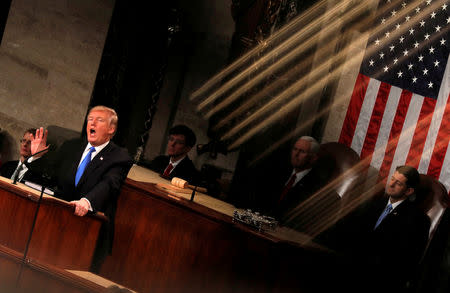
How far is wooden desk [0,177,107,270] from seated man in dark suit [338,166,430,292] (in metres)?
2.18

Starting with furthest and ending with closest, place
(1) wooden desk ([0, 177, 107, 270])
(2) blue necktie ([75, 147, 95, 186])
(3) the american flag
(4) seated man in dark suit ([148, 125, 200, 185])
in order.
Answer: (3) the american flag, (4) seated man in dark suit ([148, 125, 200, 185]), (2) blue necktie ([75, 147, 95, 186]), (1) wooden desk ([0, 177, 107, 270])

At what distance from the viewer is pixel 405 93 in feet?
22.6

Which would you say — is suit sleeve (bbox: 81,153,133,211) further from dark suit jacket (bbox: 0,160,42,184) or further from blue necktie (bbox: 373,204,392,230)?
blue necktie (bbox: 373,204,392,230)

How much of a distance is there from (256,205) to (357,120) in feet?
6.72

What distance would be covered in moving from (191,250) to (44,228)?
4.95 feet

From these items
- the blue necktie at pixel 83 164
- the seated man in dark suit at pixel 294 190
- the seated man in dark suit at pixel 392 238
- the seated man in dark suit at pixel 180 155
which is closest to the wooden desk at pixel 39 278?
the blue necktie at pixel 83 164

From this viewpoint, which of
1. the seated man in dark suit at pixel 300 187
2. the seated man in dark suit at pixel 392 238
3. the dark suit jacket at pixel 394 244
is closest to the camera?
the seated man in dark suit at pixel 392 238

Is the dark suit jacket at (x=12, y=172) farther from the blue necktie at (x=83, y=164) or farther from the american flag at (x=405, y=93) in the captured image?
the american flag at (x=405, y=93)

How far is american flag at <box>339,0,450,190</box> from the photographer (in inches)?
266

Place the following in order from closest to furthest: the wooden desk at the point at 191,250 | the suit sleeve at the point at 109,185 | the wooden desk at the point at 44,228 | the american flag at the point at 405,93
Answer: the wooden desk at the point at 44,228, the suit sleeve at the point at 109,185, the wooden desk at the point at 191,250, the american flag at the point at 405,93

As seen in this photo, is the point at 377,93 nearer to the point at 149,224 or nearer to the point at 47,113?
the point at 149,224

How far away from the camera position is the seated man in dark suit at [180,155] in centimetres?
597

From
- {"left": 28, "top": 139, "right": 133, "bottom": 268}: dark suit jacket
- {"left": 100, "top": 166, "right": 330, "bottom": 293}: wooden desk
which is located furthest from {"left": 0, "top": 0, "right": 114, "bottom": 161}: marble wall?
{"left": 28, "top": 139, "right": 133, "bottom": 268}: dark suit jacket

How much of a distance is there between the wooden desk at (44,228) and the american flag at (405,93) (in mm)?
4235
